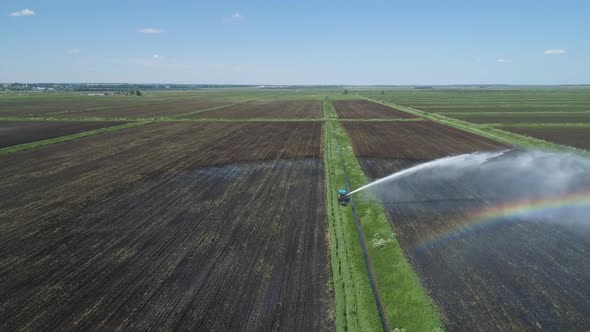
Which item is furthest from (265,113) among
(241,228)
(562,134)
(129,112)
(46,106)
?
(46,106)

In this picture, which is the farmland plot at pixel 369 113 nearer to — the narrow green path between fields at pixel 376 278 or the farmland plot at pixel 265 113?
the farmland plot at pixel 265 113

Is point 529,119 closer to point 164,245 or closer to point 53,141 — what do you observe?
point 164,245

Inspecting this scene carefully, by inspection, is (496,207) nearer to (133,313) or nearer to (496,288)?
(496,288)

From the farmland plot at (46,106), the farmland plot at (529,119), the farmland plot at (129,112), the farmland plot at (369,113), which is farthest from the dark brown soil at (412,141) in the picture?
the farmland plot at (46,106)

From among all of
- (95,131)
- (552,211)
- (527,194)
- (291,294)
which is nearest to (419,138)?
(527,194)

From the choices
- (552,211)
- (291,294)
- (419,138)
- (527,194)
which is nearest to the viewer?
(291,294)
